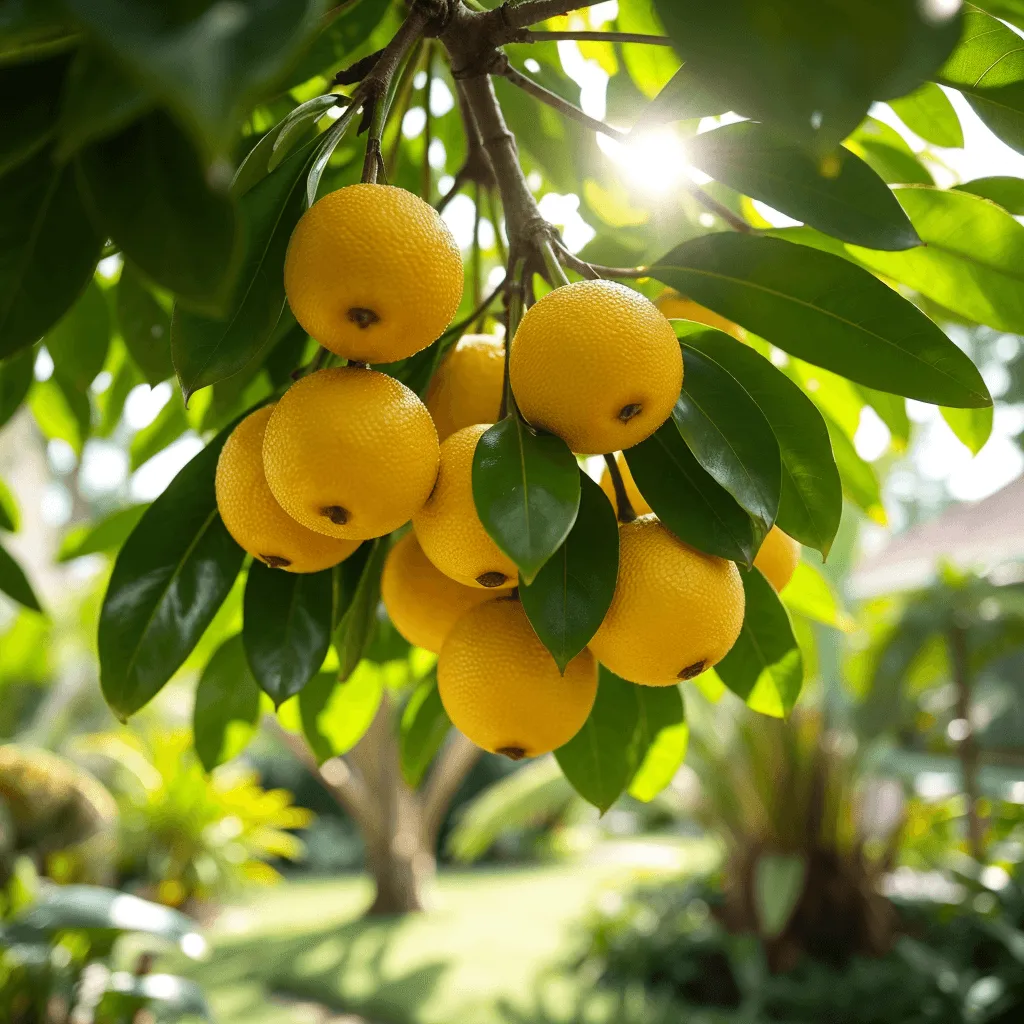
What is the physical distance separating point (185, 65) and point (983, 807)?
3438 mm

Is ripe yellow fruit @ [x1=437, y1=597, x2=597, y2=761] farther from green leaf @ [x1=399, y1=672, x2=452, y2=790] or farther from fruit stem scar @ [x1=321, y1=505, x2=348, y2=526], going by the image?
green leaf @ [x1=399, y1=672, x2=452, y2=790]

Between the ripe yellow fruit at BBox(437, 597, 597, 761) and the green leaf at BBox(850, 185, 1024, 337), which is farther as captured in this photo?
the green leaf at BBox(850, 185, 1024, 337)

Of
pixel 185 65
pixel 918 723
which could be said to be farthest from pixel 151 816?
pixel 185 65

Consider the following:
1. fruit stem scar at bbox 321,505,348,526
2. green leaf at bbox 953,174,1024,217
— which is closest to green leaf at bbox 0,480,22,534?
fruit stem scar at bbox 321,505,348,526

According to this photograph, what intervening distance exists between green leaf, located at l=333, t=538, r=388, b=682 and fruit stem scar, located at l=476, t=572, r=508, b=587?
0.39 ft

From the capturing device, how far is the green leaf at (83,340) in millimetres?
901

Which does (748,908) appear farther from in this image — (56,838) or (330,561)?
(330,561)

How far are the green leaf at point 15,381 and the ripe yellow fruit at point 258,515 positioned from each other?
378 millimetres

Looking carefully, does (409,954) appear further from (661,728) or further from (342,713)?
(661,728)

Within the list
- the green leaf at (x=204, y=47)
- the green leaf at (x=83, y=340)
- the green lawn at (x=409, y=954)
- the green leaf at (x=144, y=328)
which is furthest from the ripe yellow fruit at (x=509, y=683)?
the green lawn at (x=409, y=954)

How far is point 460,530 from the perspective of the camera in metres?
0.48

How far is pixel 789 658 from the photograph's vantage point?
0.66 meters

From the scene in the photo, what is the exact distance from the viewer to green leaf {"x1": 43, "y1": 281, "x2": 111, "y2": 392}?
0.90 m

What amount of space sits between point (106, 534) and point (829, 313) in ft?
2.33
